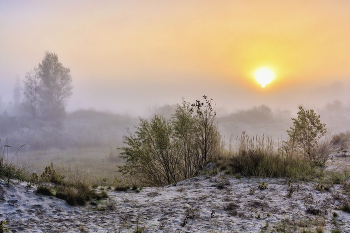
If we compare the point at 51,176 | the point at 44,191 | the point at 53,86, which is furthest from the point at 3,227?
the point at 53,86

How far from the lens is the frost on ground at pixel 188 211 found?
3.98 meters

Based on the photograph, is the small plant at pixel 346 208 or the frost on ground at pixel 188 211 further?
the small plant at pixel 346 208

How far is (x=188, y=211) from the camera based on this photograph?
4.80 m

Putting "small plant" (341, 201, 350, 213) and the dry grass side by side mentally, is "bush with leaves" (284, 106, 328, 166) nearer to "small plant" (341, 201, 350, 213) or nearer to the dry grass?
the dry grass

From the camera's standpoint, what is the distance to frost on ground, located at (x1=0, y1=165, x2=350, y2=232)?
3.98 metres

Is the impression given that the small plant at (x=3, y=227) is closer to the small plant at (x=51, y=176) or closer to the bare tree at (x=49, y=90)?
the small plant at (x=51, y=176)

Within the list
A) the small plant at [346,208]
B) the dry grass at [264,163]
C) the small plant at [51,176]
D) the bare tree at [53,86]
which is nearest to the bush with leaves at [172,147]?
the dry grass at [264,163]

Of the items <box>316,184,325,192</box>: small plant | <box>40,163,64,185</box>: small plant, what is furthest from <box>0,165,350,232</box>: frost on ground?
<box>40,163,64,185</box>: small plant

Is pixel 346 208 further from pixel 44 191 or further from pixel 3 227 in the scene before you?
pixel 44 191

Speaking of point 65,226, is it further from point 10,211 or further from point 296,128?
point 296,128

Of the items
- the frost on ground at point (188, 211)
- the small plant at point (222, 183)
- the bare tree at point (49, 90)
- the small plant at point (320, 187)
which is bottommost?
the frost on ground at point (188, 211)

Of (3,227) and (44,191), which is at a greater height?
(44,191)

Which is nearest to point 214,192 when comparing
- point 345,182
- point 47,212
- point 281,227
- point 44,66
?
point 281,227

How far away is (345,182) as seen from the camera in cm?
652
